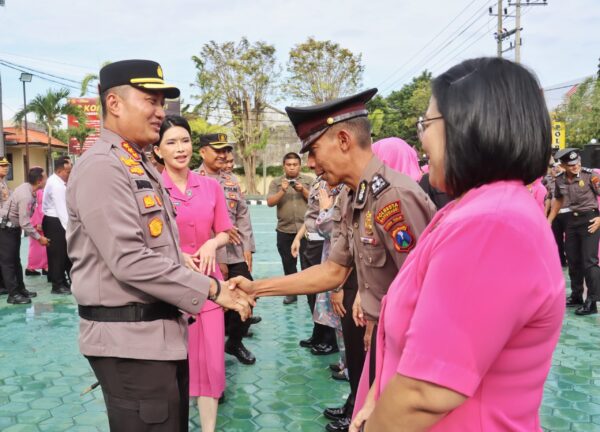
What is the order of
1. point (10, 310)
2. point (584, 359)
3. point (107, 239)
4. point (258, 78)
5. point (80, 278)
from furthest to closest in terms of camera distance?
Answer: point (258, 78), point (10, 310), point (584, 359), point (80, 278), point (107, 239)

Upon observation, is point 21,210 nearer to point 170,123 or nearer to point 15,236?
point 15,236

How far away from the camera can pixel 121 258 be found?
1.85 meters

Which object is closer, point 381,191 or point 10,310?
point 381,191

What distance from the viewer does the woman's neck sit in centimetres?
334

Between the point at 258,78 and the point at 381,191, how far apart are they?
3666cm

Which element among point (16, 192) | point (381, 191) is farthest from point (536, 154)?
point (16, 192)

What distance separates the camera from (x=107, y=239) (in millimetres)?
1849

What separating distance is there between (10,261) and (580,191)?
769 cm

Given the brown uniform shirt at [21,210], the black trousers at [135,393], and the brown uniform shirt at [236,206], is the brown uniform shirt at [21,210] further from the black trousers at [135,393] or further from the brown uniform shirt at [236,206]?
the black trousers at [135,393]

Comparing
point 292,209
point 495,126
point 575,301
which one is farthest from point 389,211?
point 575,301

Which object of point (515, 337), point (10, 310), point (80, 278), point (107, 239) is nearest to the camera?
point (515, 337)

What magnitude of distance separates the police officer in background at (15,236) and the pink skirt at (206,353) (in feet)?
15.9

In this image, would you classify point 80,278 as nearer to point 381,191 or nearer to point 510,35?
point 381,191

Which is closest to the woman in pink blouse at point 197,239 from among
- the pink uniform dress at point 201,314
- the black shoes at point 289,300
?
the pink uniform dress at point 201,314
